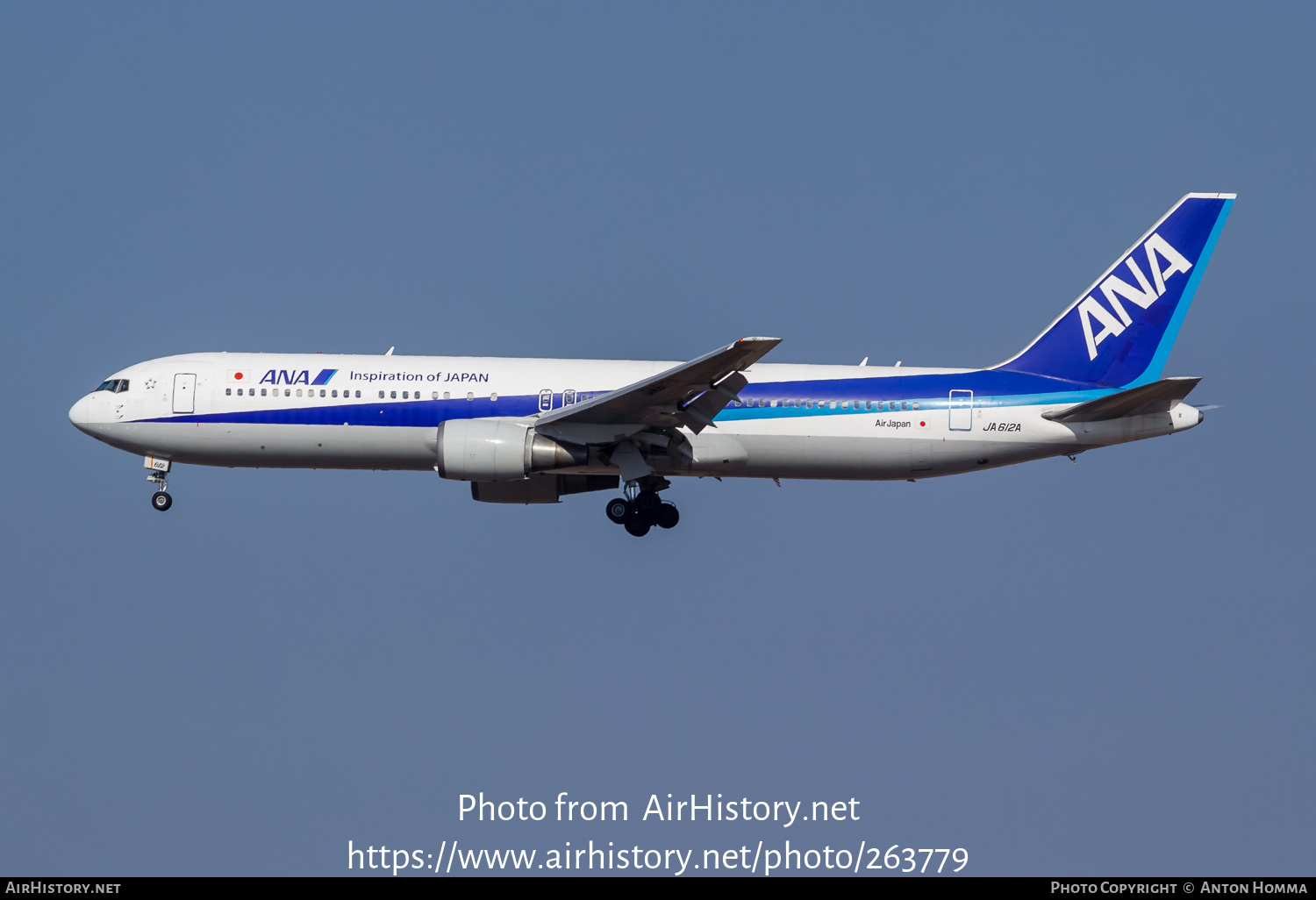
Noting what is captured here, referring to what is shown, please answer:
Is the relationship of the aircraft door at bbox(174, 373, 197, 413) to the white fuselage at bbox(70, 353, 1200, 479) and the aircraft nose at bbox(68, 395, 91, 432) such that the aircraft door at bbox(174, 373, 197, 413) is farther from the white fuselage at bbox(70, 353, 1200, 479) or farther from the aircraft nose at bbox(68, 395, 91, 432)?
the aircraft nose at bbox(68, 395, 91, 432)

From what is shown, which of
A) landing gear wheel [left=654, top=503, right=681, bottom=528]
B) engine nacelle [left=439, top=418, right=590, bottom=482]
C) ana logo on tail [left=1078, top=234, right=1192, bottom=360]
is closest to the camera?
engine nacelle [left=439, top=418, right=590, bottom=482]

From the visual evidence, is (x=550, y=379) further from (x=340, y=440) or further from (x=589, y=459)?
(x=340, y=440)

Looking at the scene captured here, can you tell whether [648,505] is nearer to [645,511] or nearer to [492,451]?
[645,511]

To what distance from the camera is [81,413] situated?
115ft

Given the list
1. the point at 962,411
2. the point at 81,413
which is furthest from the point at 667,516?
the point at 81,413

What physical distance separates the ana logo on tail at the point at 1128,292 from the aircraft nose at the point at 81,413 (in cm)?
2375

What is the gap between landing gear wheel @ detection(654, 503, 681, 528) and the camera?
34.7 meters

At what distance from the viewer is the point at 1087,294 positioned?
3559cm

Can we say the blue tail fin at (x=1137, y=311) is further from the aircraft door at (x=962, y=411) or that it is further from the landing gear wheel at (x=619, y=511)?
the landing gear wheel at (x=619, y=511)

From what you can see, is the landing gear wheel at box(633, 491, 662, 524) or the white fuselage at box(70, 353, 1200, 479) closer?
the white fuselage at box(70, 353, 1200, 479)

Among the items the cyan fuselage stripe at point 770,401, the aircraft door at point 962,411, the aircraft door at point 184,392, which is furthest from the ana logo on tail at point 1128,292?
the aircraft door at point 184,392

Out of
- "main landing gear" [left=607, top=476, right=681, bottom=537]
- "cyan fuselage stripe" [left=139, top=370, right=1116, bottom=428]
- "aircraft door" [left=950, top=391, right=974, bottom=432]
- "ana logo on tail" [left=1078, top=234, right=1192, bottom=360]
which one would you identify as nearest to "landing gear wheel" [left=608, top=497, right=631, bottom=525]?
"main landing gear" [left=607, top=476, right=681, bottom=537]

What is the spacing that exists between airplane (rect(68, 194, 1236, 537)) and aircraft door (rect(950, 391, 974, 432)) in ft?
0.13

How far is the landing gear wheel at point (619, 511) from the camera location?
34812 millimetres
